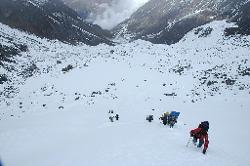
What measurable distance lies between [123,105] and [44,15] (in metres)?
95.8

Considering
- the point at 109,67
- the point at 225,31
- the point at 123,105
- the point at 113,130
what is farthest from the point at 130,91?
the point at 225,31

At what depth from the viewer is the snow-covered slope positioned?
17734 millimetres

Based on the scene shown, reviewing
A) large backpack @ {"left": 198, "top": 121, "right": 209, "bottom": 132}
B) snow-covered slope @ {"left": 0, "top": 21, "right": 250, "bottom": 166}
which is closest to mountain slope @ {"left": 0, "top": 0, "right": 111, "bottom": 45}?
snow-covered slope @ {"left": 0, "top": 21, "right": 250, "bottom": 166}

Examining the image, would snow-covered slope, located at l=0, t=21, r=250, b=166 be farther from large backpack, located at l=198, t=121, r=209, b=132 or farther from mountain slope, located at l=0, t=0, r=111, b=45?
mountain slope, located at l=0, t=0, r=111, b=45

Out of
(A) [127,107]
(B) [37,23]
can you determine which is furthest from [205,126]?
(B) [37,23]

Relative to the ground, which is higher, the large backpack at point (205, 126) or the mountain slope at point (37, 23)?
the mountain slope at point (37, 23)

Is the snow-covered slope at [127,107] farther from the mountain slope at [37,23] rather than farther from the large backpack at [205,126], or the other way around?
the mountain slope at [37,23]

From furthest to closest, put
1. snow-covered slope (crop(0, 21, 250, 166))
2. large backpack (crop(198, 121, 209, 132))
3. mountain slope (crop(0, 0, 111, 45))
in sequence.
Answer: mountain slope (crop(0, 0, 111, 45)) → snow-covered slope (crop(0, 21, 250, 166)) → large backpack (crop(198, 121, 209, 132))

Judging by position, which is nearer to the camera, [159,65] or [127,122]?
[127,122]

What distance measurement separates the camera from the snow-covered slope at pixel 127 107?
17.7 m

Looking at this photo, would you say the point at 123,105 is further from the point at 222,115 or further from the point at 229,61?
the point at 229,61

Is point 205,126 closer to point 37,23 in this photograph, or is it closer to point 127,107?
point 127,107

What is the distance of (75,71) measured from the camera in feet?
134

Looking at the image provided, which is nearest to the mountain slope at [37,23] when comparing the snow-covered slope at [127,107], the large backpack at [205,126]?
the snow-covered slope at [127,107]
